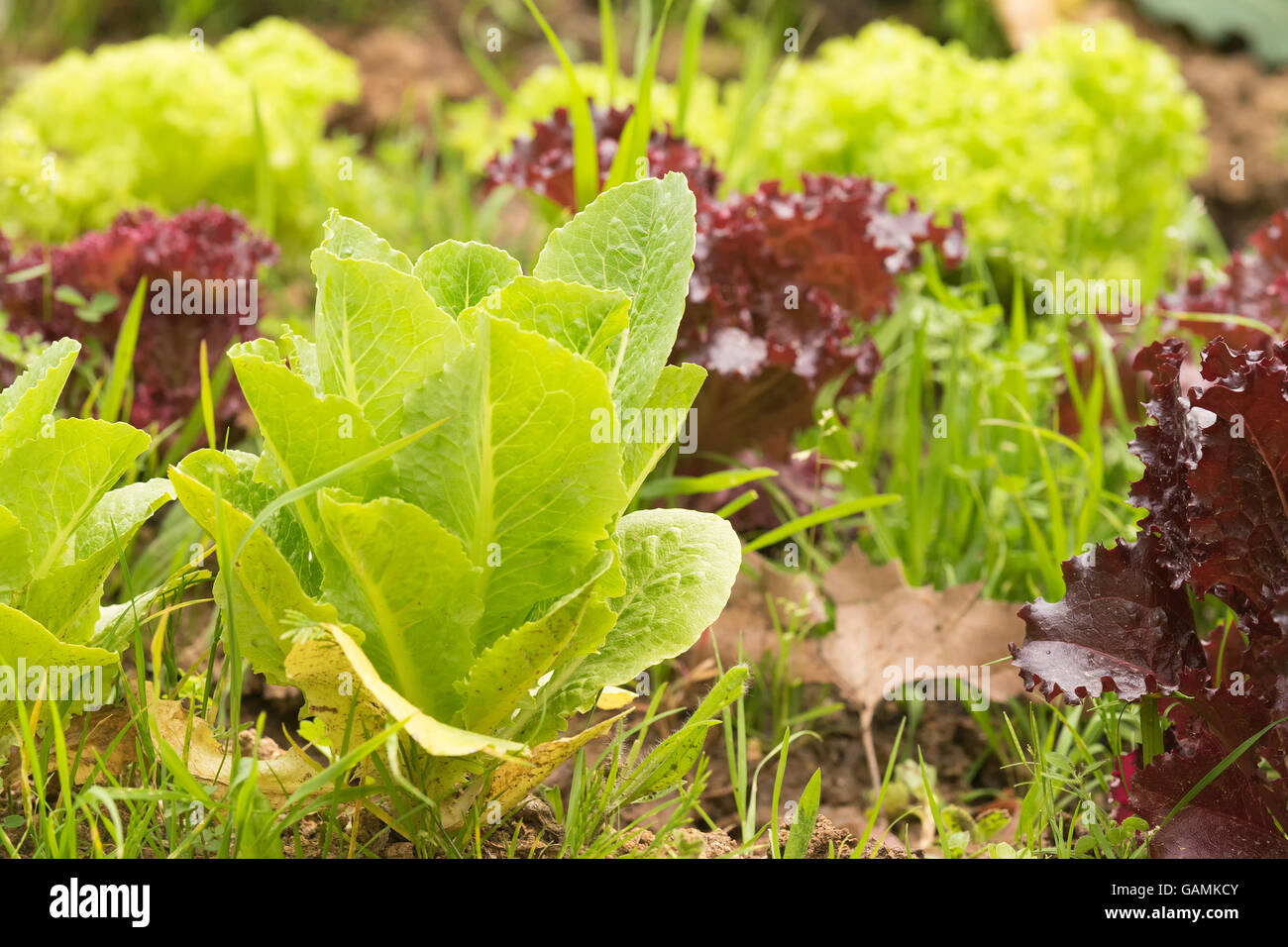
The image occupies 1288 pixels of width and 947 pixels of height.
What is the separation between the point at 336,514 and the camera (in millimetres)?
1036

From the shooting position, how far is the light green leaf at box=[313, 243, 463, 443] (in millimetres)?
1117

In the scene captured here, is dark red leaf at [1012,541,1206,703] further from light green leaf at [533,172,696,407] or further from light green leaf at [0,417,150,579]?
light green leaf at [0,417,150,579]

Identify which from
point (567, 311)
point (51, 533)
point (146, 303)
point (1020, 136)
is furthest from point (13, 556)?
point (1020, 136)

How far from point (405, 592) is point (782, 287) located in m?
1.26

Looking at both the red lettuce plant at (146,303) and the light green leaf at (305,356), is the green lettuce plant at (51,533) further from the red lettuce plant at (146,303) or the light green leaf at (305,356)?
the red lettuce plant at (146,303)

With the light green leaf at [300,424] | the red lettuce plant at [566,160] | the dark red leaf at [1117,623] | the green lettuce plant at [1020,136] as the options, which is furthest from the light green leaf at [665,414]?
the green lettuce plant at [1020,136]

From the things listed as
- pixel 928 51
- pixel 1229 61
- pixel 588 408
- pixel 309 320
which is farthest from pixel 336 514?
pixel 1229 61

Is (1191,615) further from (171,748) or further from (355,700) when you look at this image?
(171,748)

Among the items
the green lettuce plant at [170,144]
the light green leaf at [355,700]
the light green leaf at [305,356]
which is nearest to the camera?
the light green leaf at [355,700]

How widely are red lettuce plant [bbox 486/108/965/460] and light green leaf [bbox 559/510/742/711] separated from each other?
77cm

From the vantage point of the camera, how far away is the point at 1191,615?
1360 mm

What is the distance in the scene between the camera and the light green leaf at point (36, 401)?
121cm

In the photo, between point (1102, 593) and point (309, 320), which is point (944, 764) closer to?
point (1102, 593)

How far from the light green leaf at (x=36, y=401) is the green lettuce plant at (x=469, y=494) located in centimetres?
19
